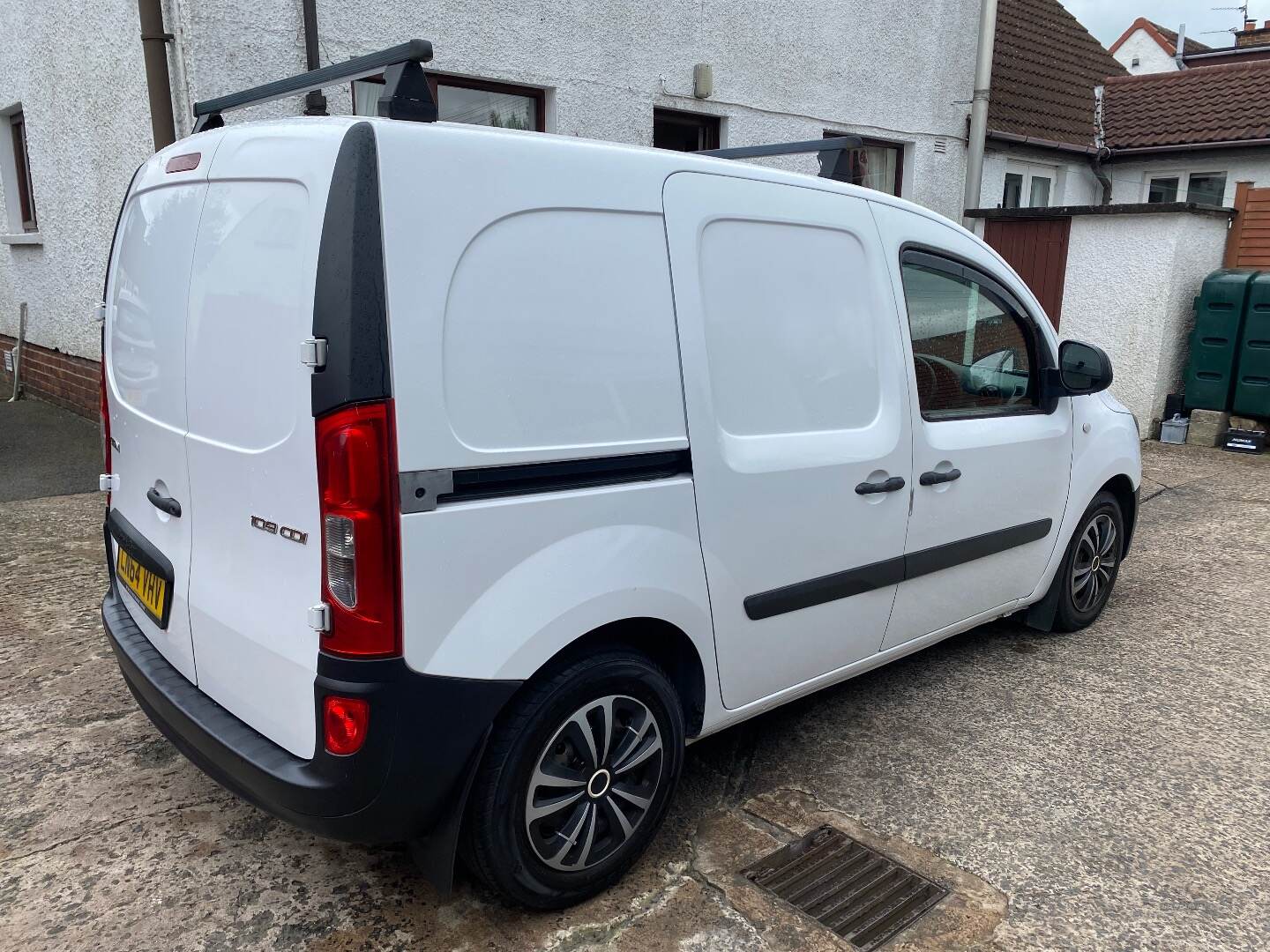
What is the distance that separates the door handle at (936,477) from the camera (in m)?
3.24

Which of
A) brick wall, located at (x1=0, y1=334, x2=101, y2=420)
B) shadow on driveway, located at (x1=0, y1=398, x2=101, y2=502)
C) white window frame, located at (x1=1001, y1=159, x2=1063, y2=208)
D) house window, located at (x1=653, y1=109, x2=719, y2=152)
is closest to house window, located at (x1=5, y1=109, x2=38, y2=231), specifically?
brick wall, located at (x1=0, y1=334, x2=101, y2=420)

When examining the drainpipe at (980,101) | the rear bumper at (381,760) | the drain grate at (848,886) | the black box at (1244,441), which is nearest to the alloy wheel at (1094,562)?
the drain grate at (848,886)

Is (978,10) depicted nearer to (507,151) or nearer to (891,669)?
(891,669)

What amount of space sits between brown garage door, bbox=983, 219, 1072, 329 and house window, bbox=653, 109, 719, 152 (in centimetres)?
329

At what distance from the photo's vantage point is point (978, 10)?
405 inches

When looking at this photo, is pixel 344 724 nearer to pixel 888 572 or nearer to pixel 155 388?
pixel 155 388

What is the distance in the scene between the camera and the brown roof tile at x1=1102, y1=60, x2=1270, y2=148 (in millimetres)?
Result: 12273

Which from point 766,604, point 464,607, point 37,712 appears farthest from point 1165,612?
point 37,712

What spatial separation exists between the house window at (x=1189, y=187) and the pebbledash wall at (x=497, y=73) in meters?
4.63

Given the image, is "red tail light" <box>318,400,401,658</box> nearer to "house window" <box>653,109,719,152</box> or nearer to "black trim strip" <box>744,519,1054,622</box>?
"black trim strip" <box>744,519,1054,622</box>

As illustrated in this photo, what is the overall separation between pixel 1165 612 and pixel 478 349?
402 centimetres

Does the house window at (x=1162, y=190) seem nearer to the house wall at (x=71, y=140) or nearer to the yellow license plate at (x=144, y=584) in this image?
the house wall at (x=71, y=140)

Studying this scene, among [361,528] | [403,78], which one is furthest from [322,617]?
[403,78]

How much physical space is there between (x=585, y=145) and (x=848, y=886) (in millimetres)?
2038
